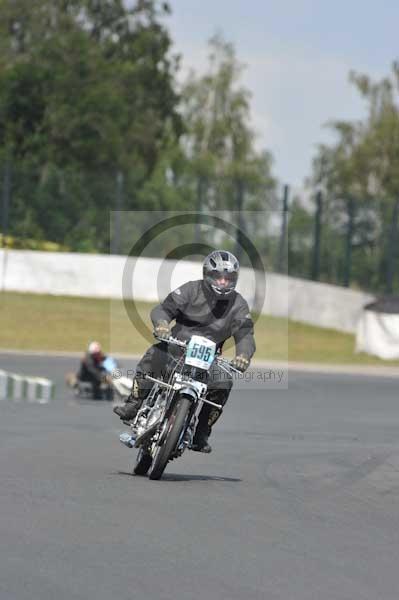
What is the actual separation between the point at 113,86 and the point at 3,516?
6249cm

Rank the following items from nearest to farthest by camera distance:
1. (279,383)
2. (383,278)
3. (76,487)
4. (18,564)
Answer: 1. (18,564)
2. (76,487)
3. (279,383)
4. (383,278)

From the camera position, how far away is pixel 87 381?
22.8m

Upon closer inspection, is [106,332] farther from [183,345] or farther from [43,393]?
[183,345]

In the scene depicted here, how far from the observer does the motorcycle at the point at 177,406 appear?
10156 mm

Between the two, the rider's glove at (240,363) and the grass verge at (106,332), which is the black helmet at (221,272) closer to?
the rider's glove at (240,363)

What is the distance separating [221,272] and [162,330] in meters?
0.60

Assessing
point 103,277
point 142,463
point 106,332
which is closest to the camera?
point 142,463

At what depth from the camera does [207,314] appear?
1067cm

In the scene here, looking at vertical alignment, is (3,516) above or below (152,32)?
below

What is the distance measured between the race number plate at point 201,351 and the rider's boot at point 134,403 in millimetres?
784

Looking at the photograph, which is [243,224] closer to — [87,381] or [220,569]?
[87,381]

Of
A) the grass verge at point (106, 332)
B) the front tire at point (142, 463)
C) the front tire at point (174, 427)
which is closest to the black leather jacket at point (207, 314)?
the front tire at point (174, 427)

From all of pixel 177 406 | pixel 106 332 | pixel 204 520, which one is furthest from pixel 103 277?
pixel 204 520

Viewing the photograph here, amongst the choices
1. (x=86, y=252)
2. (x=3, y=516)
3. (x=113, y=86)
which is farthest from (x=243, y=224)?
(x=113, y=86)
